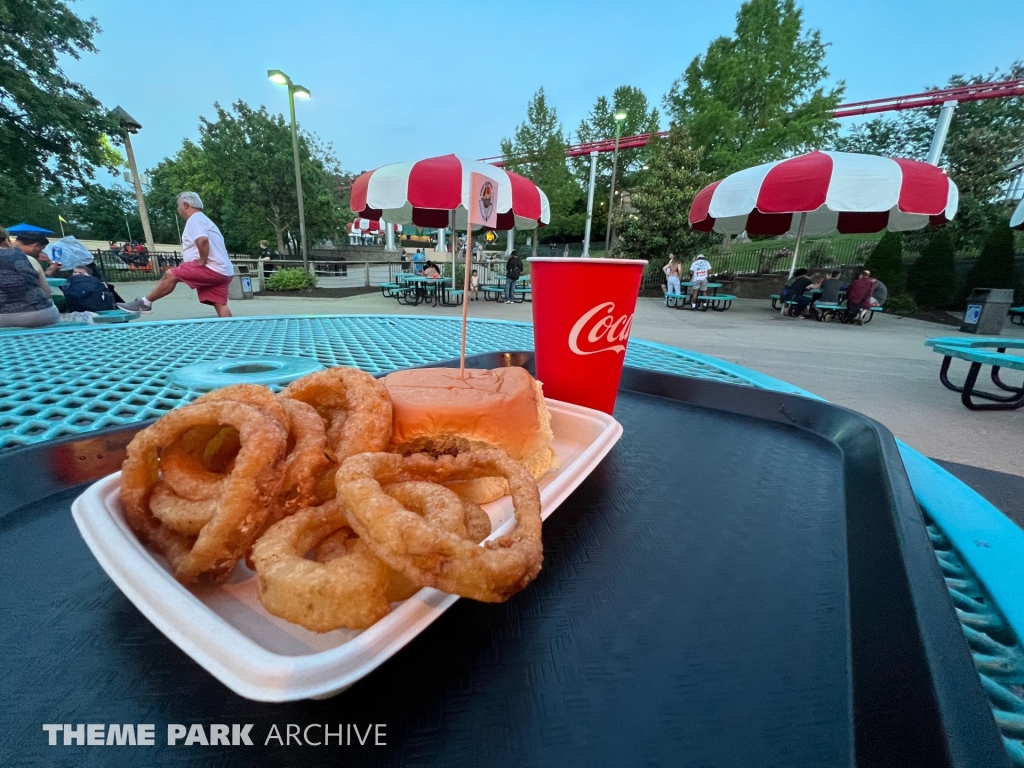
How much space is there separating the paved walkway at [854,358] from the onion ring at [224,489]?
4041 mm

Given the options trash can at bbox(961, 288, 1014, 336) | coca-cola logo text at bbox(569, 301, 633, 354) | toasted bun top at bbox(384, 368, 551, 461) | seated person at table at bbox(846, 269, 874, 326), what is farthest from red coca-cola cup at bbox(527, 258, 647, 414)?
trash can at bbox(961, 288, 1014, 336)

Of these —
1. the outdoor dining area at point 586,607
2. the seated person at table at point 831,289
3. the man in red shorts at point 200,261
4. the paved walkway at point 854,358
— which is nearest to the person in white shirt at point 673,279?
the paved walkway at point 854,358

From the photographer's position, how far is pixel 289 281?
1383cm

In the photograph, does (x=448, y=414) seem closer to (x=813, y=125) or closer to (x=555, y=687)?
(x=555, y=687)

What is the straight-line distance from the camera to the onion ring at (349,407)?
67 cm

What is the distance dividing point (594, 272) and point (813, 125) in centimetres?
1824

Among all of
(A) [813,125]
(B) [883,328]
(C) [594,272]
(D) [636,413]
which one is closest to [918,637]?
(C) [594,272]

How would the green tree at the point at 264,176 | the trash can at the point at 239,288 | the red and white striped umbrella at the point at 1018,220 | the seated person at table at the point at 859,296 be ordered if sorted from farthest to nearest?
the green tree at the point at 264,176, the trash can at the point at 239,288, the seated person at table at the point at 859,296, the red and white striped umbrella at the point at 1018,220

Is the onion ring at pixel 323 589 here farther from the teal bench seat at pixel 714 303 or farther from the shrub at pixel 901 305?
the shrub at pixel 901 305

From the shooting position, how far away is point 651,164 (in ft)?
54.8

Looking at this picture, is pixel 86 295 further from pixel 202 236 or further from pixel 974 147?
pixel 974 147

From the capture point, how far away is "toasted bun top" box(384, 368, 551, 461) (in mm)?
797

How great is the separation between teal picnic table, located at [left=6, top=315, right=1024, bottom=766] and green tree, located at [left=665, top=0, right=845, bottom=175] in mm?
15960

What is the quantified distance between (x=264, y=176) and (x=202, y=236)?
19353 mm
